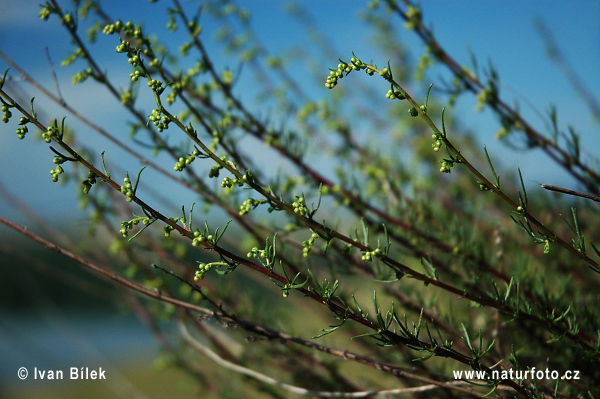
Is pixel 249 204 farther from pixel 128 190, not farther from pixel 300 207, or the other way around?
pixel 128 190

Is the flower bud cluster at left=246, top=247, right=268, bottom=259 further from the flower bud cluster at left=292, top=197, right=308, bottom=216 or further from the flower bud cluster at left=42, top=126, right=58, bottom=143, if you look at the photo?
the flower bud cluster at left=42, top=126, right=58, bottom=143

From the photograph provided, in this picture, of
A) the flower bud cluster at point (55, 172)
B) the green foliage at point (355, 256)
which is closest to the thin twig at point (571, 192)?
the green foliage at point (355, 256)

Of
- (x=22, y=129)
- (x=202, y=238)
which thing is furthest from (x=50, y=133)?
(x=202, y=238)

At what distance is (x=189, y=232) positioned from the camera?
0.88 m

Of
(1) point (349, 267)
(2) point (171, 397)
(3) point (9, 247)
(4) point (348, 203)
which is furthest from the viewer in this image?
(2) point (171, 397)

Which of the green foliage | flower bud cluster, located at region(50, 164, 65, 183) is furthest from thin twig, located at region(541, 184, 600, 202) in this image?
flower bud cluster, located at region(50, 164, 65, 183)

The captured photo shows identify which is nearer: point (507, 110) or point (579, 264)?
point (507, 110)

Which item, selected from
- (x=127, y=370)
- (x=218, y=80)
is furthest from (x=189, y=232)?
(x=127, y=370)

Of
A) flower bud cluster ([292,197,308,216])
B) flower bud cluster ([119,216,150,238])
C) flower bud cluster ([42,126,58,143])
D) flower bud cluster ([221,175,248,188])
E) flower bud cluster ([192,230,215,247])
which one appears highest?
flower bud cluster ([42,126,58,143])

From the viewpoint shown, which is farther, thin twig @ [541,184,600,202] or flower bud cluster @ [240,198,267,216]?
flower bud cluster @ [240,198,267,216]

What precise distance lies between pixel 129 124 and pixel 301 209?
1.01m

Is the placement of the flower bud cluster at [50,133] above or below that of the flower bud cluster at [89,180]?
above

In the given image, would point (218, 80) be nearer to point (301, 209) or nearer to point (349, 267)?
point (349, 267)

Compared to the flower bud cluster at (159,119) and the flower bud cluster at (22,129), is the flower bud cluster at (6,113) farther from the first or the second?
the flower bud cluster at (159,119)
